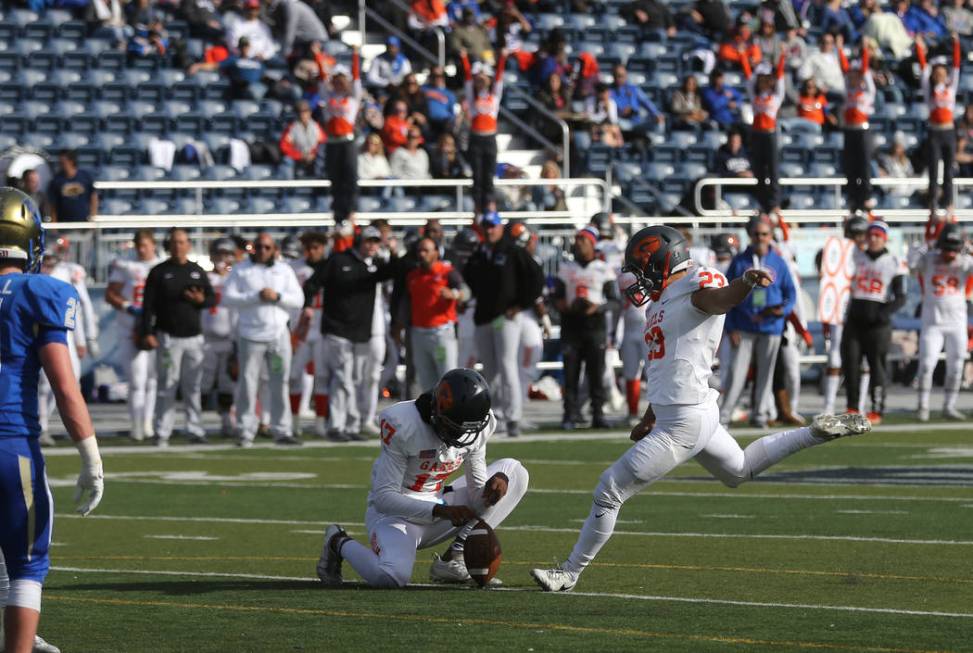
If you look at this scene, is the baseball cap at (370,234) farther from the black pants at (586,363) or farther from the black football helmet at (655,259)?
the black football helmet at (655,259)

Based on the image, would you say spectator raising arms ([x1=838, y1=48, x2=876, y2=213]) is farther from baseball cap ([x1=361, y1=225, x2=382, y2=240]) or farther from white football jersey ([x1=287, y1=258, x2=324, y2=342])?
white football jersey ([x1=287, y1=258, x2=324, y2=342])

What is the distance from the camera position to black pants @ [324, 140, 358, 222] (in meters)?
22.1

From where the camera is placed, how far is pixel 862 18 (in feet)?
103

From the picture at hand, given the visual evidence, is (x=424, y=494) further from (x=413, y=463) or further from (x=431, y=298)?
(x=431, y=298)

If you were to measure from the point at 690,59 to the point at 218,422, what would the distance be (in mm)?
11717

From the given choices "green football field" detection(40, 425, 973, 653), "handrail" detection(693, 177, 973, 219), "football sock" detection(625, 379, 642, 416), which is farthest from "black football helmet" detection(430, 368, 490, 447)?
"handrail" detection(693, 177, 973, 219)

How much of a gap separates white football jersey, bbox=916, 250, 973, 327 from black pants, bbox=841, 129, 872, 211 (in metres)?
5.21

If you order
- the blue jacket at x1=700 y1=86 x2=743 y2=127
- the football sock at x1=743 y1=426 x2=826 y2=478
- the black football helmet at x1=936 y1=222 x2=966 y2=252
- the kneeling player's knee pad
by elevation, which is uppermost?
the blue jacket at x1=700 y1=86 x2=743 y2=127

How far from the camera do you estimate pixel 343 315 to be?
706 inches

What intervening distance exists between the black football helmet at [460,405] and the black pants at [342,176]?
13.8 m

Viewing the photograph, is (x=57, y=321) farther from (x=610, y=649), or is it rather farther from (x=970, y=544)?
(x=970, y=544)

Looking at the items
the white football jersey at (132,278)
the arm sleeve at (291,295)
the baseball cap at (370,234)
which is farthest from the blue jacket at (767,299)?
the white football jersey at (132,278)

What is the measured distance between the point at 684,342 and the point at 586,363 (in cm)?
1023

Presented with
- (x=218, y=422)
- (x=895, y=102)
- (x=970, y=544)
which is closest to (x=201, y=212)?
(x=218, y=422)
